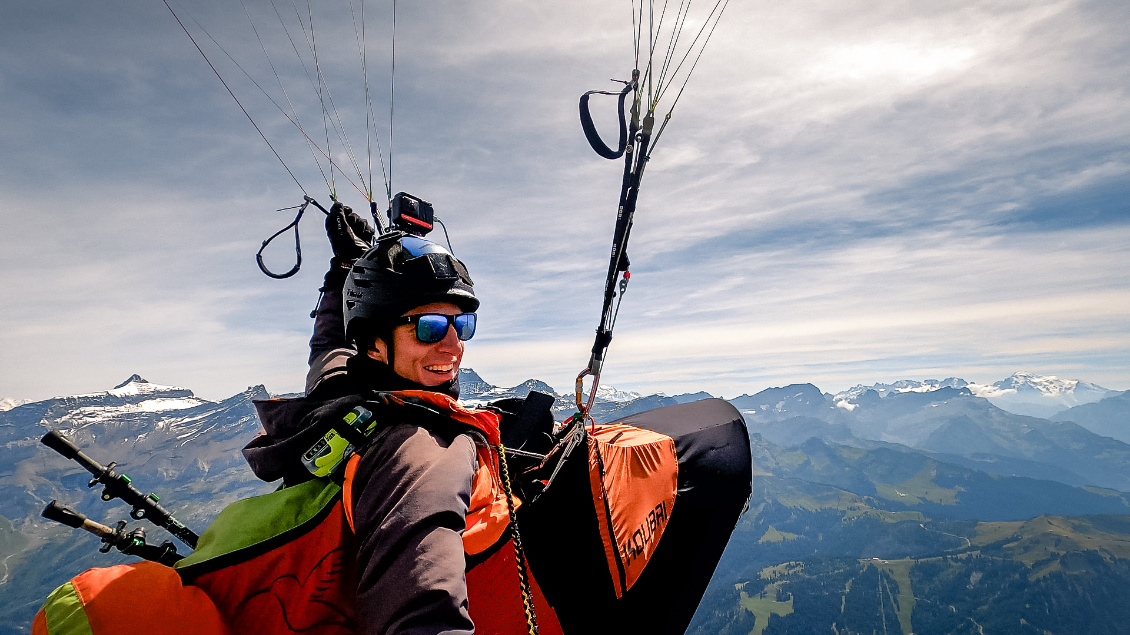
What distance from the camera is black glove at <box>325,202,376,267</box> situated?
4.95 metres

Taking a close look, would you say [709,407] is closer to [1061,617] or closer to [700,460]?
[700,460]

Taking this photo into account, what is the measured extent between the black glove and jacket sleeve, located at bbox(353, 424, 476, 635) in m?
3.01

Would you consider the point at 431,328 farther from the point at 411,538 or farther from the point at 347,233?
the point at 347,233

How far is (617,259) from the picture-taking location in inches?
161

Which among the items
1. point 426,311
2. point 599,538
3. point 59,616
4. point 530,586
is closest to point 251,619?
point 59,616

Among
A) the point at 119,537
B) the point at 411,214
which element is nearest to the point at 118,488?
the point at 119,537

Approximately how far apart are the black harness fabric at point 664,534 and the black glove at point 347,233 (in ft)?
9.53

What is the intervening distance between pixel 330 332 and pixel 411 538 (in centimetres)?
277

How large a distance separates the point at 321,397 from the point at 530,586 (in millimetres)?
1556

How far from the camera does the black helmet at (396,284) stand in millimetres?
3070

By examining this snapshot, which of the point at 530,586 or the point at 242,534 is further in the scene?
the point at 530,586

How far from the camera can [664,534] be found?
12.1 feet

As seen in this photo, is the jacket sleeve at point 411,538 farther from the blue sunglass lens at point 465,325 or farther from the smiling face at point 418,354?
the blue sunglass lens at point 465,325

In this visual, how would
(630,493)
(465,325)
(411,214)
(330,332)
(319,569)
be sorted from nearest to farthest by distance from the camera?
(319,569) → (465,325) → (630,493) → (330,332) → (411,214)
